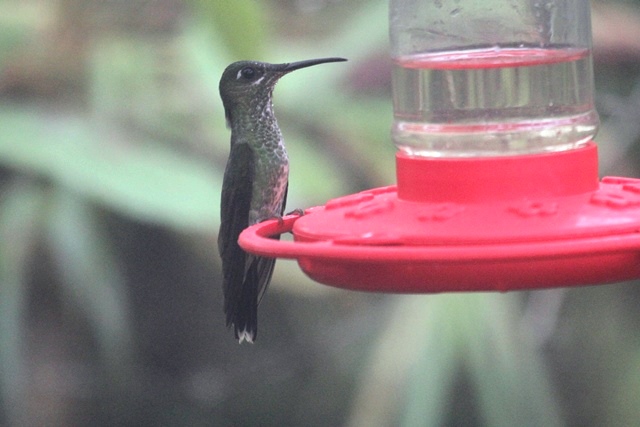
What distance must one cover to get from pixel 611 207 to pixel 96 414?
2940 mm

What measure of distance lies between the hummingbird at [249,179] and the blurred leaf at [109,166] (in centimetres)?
84

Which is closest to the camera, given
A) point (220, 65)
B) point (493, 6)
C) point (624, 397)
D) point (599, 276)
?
point (599, 276)

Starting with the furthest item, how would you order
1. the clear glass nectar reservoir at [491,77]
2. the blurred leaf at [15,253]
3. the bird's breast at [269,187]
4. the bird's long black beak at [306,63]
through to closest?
the blurred leaf at [15,253] → the bird's breast at [269,187] → the bird's long black beak at [306,63] → the clear glass nectar reservoir at [491,77]

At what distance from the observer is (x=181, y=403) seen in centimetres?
426

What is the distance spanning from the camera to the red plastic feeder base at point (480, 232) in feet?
5.20

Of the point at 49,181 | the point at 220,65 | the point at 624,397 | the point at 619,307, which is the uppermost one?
the point at 220,65

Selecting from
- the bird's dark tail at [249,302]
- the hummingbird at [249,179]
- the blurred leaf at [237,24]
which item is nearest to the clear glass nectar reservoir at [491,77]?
the hummingbird at [249,179]

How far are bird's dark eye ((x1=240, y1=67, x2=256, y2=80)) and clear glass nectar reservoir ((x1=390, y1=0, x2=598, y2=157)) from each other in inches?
22.3

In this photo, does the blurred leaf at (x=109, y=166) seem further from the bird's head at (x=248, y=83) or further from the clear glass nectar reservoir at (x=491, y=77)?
the clear glass nectar reservoir at (x=491, y=77)

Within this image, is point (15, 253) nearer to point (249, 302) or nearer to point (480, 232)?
point (249, 302)

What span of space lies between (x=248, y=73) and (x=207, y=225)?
1.07 meters

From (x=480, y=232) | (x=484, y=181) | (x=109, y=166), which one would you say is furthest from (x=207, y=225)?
(x=480, y=232)

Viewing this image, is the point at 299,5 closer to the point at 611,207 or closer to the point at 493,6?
the point at 493,6

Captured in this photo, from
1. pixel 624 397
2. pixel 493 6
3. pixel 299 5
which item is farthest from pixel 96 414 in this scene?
pixel 493 6
